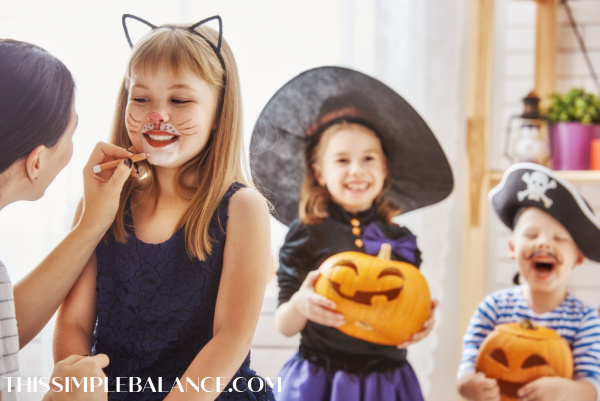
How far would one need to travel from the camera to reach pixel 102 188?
92 cm

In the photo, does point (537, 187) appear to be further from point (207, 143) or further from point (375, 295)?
point (207, 143)

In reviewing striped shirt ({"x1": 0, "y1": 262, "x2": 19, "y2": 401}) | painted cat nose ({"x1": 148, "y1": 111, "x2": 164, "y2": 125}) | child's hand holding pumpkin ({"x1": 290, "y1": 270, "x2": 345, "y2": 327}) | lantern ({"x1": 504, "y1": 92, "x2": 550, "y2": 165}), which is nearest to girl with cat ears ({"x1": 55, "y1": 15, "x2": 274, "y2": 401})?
painted cat nose ({"x1": 148, "y1": 111, "x2": 164, "y2": 125})

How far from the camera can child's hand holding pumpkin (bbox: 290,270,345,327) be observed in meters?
1.20

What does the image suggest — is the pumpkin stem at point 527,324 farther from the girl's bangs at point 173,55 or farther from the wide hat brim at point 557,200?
the girl's bangs at point 173,55

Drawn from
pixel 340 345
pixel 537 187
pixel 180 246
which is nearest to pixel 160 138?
pixel 180 246

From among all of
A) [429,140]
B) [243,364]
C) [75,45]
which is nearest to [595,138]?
[429,140]

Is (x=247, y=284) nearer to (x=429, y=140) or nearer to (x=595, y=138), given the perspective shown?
(x=429, y=140)

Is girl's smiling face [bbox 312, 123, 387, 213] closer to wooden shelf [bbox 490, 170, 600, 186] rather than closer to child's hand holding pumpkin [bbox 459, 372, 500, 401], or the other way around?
child's hand holding pumpkin [bbox 459, 372, 500, 401]

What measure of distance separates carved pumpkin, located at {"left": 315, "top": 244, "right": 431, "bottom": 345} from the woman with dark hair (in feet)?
1.49

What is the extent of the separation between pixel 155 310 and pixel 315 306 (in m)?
0.36

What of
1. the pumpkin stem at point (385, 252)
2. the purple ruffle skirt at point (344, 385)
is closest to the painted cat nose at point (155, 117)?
the pumpkin stem at point (385, 252)

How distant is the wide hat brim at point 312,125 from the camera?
1.26 meters

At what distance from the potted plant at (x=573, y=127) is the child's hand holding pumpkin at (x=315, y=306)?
82 cm

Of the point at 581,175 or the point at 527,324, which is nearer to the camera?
the point at 527,324
